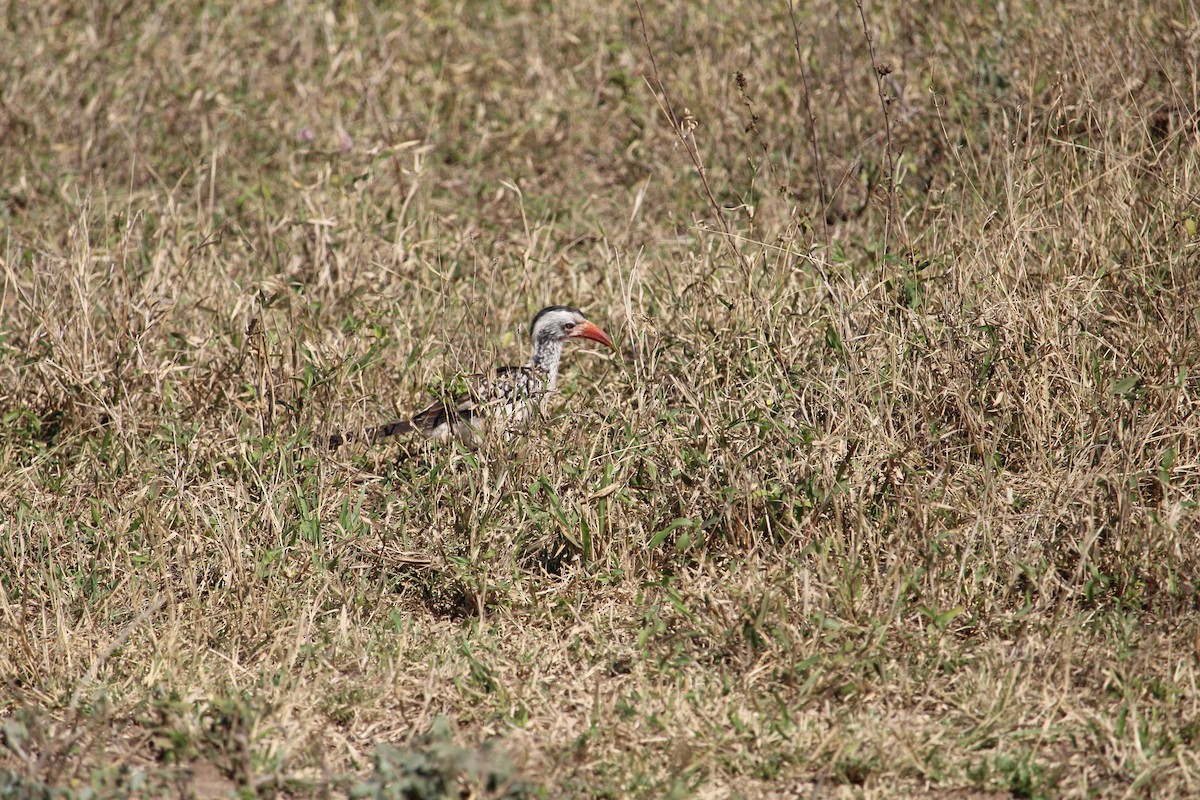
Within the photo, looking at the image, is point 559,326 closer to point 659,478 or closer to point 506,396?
point 506,396

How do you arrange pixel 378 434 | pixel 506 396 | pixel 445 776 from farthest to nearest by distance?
pixel 378 434, pixel 506 396, pixel 445 776

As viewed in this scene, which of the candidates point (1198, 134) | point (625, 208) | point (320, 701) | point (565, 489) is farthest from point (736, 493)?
point (625, 208)

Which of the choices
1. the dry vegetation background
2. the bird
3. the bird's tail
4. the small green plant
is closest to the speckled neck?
the bird

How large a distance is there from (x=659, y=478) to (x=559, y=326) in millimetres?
1575

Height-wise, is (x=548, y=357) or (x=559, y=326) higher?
(x=559, y=326)

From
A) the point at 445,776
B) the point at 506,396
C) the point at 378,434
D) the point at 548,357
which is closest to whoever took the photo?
the point at 445,776

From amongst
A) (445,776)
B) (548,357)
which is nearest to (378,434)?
(548,357)

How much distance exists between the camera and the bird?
5223 mm

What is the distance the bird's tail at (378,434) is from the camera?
5672 millimetres

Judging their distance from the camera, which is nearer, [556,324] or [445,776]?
[445,776]

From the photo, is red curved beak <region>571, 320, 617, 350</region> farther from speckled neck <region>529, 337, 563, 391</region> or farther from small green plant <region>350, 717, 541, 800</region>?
small green plant <region>350, 717, 541, 800</region>

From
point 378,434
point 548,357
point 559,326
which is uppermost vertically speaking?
point 559,326

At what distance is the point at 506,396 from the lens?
545 centimetres

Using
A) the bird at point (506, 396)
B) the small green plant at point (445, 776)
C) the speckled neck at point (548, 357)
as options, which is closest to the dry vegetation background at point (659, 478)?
the small green plant at point (445, 776)
